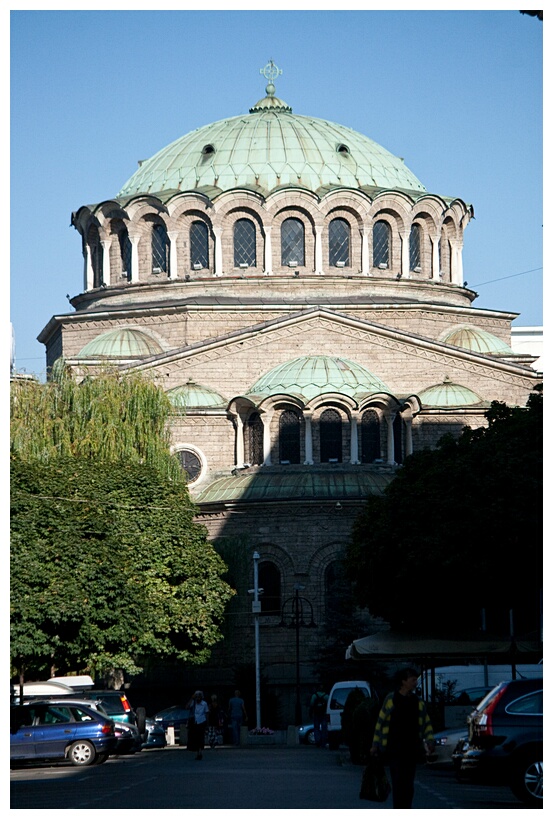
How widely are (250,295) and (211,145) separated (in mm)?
6944

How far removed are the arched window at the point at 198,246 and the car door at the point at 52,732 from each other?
107 feet

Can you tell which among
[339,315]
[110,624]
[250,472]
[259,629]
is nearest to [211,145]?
[339,315]

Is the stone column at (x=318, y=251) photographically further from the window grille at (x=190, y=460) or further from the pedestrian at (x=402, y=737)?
the pedestrian at (x=402, y=737)

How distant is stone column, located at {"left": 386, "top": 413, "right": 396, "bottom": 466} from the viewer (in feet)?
174

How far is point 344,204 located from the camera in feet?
196

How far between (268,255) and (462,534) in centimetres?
3045

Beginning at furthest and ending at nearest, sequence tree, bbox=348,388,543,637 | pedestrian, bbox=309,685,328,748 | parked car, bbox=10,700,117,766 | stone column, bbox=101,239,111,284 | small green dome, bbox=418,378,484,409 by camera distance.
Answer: stone column, bbox=101,239,111,284, small green dome, bbox=418,378,484,409, pedestrian, bbox=309,685,328,748, tree, bbox=348,388,543,637, parked car, bbox=10,700,117,766

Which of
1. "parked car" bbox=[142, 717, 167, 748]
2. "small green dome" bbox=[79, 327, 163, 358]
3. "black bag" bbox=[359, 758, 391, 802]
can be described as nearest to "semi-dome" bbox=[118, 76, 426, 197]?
"small green dome" bbox=[79, 327, 163, 358]

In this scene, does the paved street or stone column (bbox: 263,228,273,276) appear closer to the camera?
the paved street

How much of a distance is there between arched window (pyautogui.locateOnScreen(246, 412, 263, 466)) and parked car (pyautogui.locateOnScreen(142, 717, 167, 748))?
14938 mm

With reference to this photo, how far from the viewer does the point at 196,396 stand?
54219mm

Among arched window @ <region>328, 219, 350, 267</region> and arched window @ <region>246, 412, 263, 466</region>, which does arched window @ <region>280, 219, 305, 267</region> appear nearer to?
arched window @ <region>328, 219, 350, 267</region>

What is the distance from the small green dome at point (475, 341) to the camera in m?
59.5

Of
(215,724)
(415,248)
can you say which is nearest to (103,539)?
(215,724)
